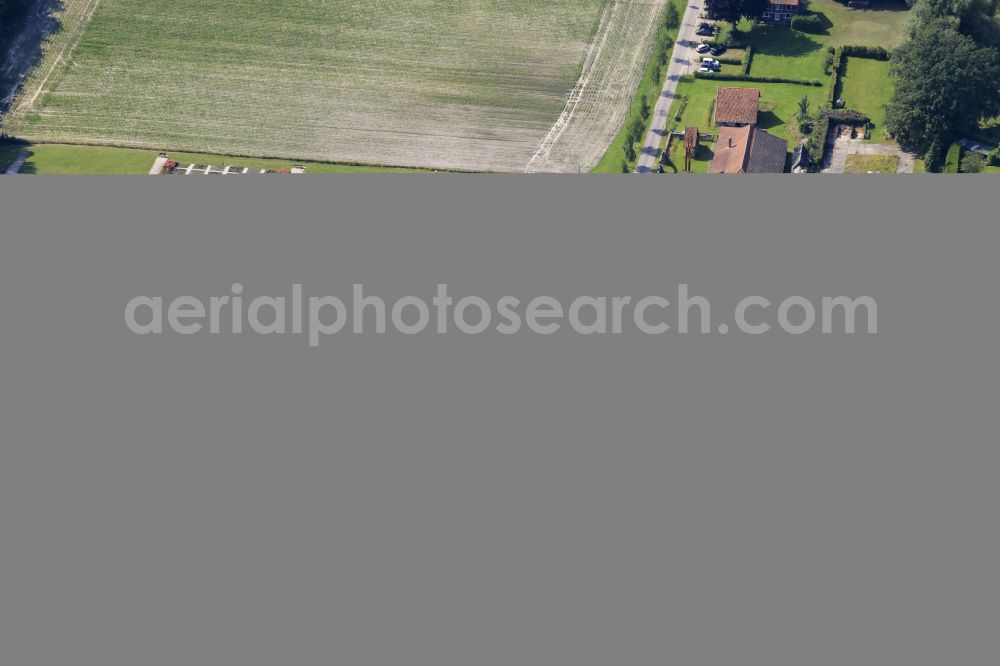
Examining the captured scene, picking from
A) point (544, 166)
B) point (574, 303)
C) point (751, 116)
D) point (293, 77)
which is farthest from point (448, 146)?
point (574, 303)

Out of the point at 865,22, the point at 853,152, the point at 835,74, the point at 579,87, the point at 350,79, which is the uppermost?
the point at 865,22

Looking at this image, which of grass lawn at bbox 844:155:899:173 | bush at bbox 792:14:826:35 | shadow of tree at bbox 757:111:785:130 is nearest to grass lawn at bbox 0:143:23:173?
shadow of tree at bbox 757:111:785:130

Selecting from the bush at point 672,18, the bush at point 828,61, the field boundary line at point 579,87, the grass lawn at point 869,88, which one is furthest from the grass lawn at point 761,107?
the field boundary line at point 579,87

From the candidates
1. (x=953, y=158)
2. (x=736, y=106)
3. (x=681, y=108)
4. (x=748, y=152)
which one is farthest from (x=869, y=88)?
(x=681, y=108)

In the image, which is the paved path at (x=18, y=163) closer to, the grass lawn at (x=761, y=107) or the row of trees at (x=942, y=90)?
the grass lawn at (x=761, y=107)

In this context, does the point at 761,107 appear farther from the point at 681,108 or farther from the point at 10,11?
the point at 10,11

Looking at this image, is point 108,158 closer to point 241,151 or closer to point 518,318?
point 241,151
